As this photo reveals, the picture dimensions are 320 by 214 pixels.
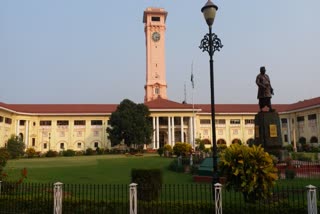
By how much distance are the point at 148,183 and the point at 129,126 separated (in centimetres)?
3842

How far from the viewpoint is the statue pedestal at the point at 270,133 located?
15.9 metres

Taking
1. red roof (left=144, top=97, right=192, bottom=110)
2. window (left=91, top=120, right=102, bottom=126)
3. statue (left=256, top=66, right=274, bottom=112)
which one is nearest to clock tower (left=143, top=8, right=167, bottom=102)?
red roof (left=144, top=97, right=192, bottom=110)

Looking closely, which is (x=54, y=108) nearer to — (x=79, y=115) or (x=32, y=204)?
(x=79, y=115)

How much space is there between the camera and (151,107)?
2258 inches

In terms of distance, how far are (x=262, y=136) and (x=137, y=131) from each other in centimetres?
3283

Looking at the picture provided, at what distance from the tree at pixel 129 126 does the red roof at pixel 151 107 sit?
8457mm

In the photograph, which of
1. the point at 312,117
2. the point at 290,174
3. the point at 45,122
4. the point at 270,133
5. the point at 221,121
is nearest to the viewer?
the point at 290,174

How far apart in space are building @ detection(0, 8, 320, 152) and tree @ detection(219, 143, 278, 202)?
47.2 m

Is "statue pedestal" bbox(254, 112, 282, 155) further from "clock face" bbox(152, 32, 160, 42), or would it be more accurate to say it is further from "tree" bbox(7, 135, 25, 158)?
"clock face" bbox(152, 32, 160, 42)

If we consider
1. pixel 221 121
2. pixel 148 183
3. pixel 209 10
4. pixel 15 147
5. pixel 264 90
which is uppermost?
pixel 221 121

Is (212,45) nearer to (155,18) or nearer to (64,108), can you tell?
(64,108)

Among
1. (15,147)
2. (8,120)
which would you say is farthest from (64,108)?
(15,147)

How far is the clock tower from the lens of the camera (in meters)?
66.0

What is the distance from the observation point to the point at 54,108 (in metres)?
60.9
